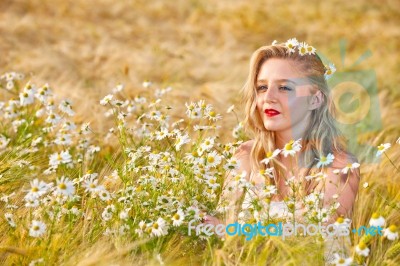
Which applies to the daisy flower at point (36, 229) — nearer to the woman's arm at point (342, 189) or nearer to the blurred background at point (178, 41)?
the woman's arm at point (342, 189)

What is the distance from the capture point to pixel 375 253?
124 inches

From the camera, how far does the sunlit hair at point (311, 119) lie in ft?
11.0

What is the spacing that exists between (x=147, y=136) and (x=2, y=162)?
2.55 ft

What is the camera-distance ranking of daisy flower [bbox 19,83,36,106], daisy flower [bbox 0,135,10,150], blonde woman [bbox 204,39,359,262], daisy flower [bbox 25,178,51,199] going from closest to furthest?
daisy flower [bbox 25,178,51,199], blonde woman [bbox 204,39,359,262], daisy flower [bbox 0,135,10,150], daisy flower [bbox 19,83,36,106]

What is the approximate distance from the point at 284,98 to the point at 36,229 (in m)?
1.35

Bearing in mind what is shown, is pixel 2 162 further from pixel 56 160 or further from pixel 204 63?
pixel 204 63

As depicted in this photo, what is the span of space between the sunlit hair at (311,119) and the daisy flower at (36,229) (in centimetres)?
121

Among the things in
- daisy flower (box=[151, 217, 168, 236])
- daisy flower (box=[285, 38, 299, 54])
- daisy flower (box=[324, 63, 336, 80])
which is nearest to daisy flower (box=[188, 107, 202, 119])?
daisy flower (box=[285, 38, 299, 54])

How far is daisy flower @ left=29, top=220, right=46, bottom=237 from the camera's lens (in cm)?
257

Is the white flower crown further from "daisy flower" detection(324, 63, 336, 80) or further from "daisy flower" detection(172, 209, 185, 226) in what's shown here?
"daisy flower" detection(172, 209, 185, 226)

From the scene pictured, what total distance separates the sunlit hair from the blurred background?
4.35 feet

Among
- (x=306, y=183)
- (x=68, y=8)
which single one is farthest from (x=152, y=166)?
(x=68, y=8)

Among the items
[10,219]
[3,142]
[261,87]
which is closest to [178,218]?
[10,219]

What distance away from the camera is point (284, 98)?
330 cm
